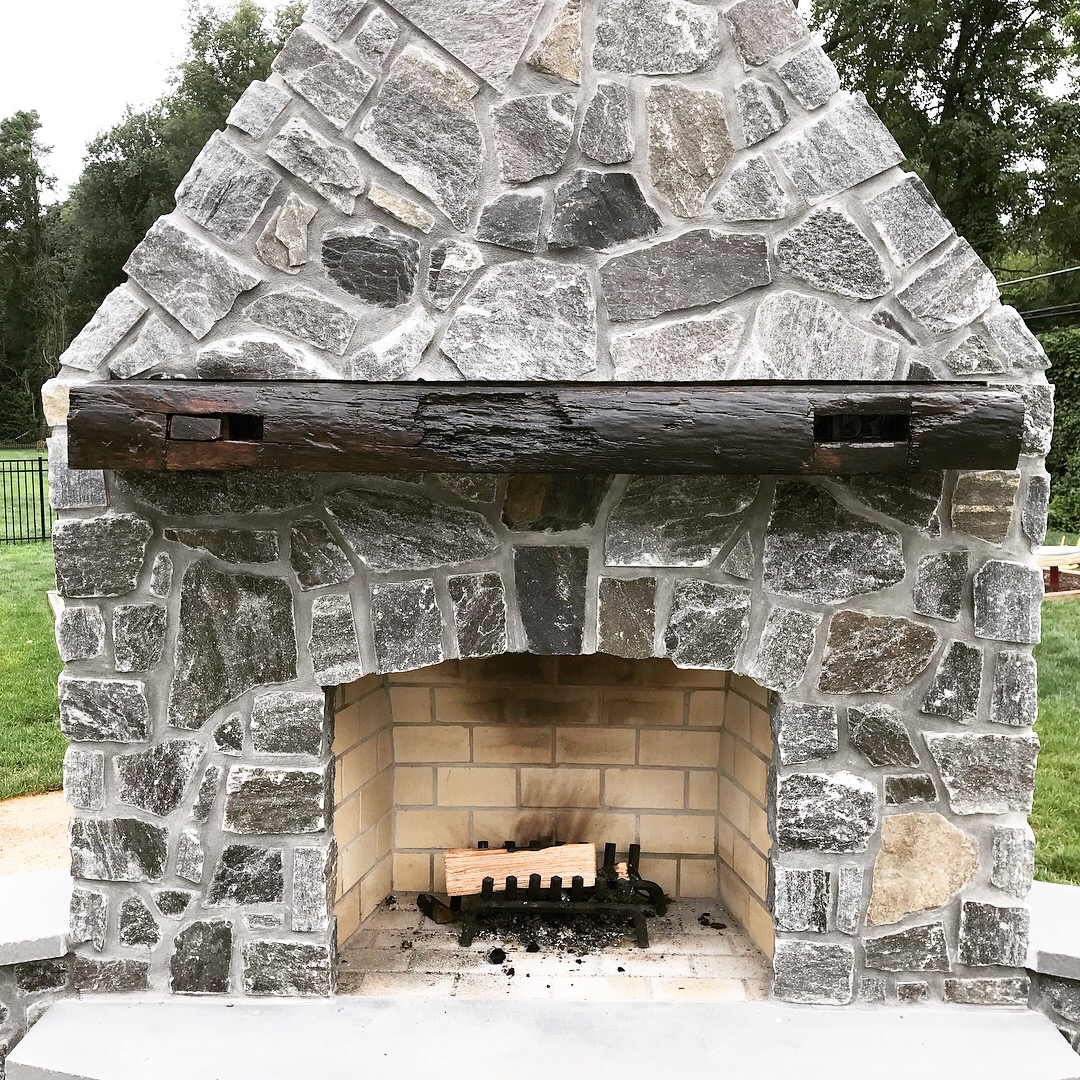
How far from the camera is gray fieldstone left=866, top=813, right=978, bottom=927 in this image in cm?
279

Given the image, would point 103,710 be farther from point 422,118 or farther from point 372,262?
point 422,118

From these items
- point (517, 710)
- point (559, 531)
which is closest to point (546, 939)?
point (517, 710)

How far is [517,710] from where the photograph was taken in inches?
148

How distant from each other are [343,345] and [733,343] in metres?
1.13

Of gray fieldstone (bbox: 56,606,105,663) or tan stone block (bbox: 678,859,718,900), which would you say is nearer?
gray fieldstone (bbox: 56,606,105,663)

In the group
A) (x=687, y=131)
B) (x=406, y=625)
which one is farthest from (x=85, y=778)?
(x=687, y=131)

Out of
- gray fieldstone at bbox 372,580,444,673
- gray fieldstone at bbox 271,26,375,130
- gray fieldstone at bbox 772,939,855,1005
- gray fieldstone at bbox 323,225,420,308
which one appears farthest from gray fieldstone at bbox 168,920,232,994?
gray fieldstone at bbox 271,26,375,130

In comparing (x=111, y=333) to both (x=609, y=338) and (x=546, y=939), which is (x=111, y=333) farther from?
(x=546, y=939)

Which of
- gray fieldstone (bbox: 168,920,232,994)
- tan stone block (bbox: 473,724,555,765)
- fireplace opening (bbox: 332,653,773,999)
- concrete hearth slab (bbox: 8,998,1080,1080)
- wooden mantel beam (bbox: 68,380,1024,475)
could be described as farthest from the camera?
tan stone block (bbox: 473,724,555,765)

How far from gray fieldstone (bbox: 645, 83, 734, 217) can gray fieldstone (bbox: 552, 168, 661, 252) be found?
0.12 meters

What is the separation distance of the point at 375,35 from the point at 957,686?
101 inches

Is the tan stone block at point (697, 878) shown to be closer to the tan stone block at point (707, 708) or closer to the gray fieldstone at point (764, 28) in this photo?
the tan stone block at point (707, 708)

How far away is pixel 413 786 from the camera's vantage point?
150 inches

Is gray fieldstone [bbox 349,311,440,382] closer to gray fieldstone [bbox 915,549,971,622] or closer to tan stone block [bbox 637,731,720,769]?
gray fieldstone [bbox 915,549,971,622]
